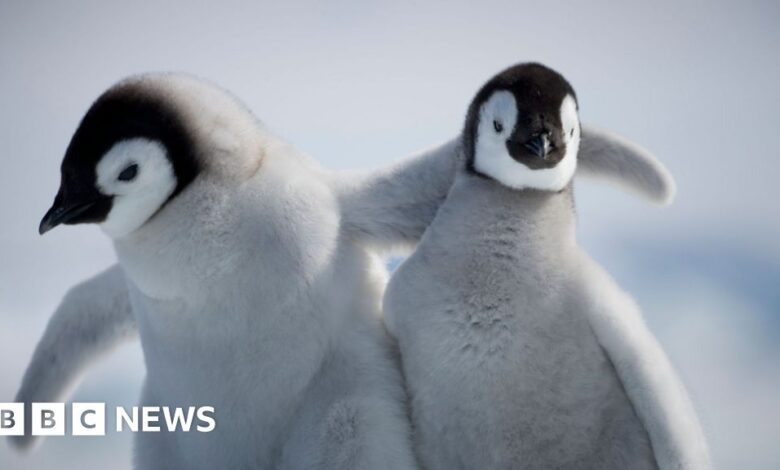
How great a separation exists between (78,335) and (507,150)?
1.38 m

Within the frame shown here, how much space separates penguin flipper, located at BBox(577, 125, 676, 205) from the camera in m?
2.45

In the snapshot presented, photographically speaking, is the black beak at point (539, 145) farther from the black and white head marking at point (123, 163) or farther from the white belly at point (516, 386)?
the black and white head marking at point (123, 163)

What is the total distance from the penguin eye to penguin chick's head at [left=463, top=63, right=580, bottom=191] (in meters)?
0.73

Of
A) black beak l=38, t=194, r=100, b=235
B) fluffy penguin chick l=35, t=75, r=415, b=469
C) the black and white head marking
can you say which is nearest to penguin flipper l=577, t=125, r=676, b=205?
Result: fluffy penguin chick l=35, t=75, r=415, b=469

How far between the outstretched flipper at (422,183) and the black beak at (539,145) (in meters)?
0.31

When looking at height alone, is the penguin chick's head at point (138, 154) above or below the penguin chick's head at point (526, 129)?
below

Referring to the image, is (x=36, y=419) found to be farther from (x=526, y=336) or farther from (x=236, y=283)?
(x=526, y=336)

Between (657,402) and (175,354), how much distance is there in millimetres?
1040

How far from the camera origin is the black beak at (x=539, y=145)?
6.64ft

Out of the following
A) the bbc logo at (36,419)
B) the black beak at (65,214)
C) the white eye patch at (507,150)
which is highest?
the white eye patch at (507,150)

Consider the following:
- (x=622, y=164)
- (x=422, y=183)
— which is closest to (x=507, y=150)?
(x=422, y=183)

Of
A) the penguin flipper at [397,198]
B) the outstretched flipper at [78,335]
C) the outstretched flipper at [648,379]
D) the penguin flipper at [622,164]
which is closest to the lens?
the outstretched flipper at [648,379]

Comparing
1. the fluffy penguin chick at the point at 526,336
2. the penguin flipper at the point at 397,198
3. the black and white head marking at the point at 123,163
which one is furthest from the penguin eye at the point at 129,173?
the fluffy penguin chick at the point at 526,336

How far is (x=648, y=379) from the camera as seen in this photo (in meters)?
2.06
